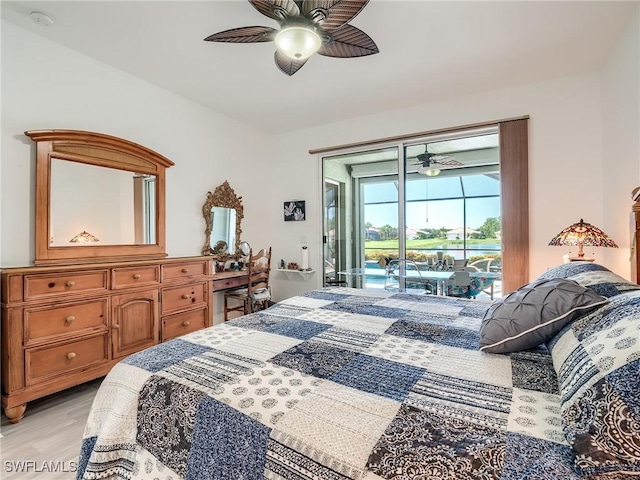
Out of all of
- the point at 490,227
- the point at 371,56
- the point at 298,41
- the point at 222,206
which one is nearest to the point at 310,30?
the point at 298,41

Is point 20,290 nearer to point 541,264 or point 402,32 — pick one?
point 402,32

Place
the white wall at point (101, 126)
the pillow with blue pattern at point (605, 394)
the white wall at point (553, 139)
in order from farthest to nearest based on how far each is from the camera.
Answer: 1. the white wall at point (553, 139)
2. the white wall at point (101, 126)
3. the pillow with blue pattern at point (605, 394)

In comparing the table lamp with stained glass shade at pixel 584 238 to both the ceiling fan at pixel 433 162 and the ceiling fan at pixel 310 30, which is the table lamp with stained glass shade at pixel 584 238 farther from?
the ceiling fan at pixel 310 30

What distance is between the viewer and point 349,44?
6.72 ft

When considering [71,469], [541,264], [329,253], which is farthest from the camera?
[329,253]

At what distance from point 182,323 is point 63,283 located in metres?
1.08

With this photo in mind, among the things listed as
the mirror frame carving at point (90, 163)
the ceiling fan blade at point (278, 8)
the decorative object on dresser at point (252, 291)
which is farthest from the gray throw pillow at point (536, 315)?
the mirror frame carving at point (90, 163)

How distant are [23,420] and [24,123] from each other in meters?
2.09

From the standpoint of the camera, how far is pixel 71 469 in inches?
62.9

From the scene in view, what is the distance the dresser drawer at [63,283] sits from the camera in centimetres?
201

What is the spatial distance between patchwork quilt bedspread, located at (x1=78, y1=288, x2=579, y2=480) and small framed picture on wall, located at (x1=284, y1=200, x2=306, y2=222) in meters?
3.23

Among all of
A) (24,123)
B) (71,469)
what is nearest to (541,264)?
(71,469)

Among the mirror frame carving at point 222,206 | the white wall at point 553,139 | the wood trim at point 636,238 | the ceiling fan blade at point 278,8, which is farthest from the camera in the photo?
the mirror frame carving at point 222,206

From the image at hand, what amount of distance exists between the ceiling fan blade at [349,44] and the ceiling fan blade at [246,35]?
363 millimetres
